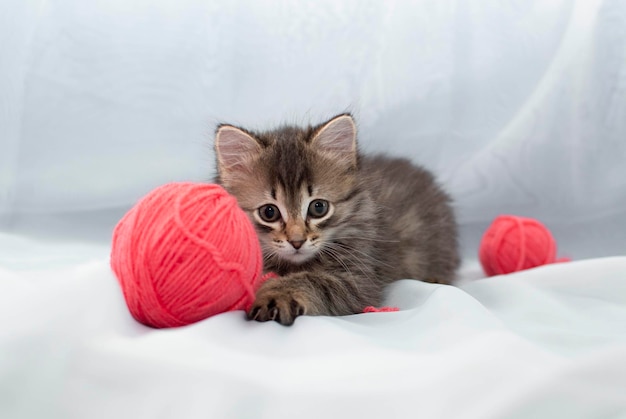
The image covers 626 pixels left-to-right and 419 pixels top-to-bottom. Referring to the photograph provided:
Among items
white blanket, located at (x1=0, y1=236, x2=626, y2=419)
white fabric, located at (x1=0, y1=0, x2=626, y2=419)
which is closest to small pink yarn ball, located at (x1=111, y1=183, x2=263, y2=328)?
white blanket, located at (x1=0, y1=236, x2=626, y2=419)

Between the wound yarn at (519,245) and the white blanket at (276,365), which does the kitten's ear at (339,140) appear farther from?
the wound yarn at (519,245)

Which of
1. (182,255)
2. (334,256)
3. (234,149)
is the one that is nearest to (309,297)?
(334,256)

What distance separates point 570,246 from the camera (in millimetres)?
3219

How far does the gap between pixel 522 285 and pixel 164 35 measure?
6.69 ft

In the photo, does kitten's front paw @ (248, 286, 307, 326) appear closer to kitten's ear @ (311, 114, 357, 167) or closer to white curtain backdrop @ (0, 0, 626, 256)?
kitten's ear @ (311, 114, 357, 167)

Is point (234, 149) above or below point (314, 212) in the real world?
above

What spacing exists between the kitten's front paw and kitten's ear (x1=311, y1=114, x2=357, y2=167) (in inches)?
24.2

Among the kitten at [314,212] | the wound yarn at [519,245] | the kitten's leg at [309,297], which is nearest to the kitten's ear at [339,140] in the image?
the kitten at [314,212]

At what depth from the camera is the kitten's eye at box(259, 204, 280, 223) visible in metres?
1.98

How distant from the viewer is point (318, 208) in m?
2.03

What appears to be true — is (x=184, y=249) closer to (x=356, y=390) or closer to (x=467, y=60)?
(x=356, y=390)

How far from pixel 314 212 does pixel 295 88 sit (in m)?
1.29

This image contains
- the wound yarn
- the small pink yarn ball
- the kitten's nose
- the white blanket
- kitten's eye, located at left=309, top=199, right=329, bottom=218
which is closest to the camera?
the white blanket

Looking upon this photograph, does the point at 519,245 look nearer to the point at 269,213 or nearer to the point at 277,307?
the point at 269,213
